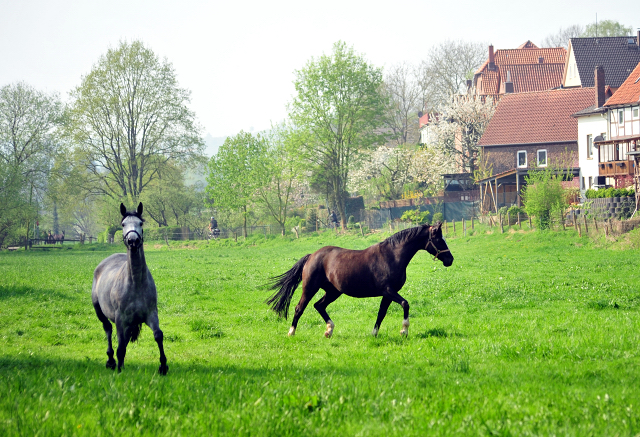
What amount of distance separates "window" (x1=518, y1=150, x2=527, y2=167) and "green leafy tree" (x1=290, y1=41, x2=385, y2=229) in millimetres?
13960

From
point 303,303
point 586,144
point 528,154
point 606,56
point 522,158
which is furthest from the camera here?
point 606,56

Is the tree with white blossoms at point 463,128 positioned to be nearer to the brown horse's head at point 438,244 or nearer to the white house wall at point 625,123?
the white house wall at point 625,123

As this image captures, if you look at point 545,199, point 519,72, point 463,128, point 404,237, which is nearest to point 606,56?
point 463,128

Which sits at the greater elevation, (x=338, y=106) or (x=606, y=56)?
(x=606, y=56)

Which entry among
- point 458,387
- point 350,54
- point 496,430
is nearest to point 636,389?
point 458,387

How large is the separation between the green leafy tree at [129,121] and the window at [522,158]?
33.0m

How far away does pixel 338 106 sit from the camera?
5375 cm

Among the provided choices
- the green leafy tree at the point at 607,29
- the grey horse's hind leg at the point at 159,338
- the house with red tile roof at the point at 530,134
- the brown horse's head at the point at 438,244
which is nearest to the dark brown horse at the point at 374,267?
the brown horse's head at the point at 438,244

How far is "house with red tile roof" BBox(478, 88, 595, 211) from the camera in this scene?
53.9 m

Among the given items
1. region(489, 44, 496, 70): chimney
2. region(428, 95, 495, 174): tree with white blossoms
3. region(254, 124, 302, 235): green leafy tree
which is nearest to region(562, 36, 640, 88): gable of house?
region(428, 95, 495, 174): tree with white blossoms

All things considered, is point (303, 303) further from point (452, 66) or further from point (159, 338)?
point (452, 66)

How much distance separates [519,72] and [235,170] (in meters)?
40.2

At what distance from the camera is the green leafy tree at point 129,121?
184ft

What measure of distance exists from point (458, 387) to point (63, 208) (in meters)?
60.0
